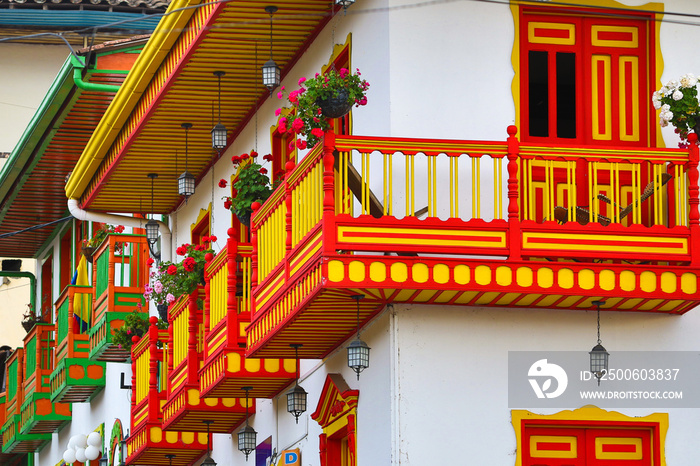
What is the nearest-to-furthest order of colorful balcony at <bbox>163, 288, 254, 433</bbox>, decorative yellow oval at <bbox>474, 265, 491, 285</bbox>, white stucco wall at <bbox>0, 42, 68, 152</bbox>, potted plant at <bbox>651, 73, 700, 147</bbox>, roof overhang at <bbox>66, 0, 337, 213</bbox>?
decorative yellow oval at <bbox>474, 265, 491, 285</bbox> → potted plant at <bbox>651, 73, 700, 147</bbox> → roof overhang at <bbox>66, 0, 337, 213</bbox> → colorful balcony at <bbox>163, 288, 254, 433</bbox> → white stucco wall at <bbox>0, 42, 68, 152</bbox>

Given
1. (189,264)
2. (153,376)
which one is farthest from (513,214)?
(153,376)

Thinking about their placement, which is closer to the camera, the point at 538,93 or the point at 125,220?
the point at 538,93

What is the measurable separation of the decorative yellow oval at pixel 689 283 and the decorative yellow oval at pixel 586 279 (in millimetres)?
832

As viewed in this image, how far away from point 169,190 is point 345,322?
9.50 meters

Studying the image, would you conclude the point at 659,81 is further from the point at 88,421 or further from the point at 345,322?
the point at 88,421

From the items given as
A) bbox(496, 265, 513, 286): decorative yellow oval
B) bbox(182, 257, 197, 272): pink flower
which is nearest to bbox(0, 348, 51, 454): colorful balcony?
bbox(182, 257, 197, 272): pink flower

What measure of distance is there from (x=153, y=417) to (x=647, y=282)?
9.04 meters

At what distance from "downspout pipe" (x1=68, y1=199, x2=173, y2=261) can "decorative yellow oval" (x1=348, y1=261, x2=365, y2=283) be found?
37.4ft

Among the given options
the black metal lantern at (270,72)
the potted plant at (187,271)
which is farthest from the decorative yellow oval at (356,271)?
the potted plant at (187,271)

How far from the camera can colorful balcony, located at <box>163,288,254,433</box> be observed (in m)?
19.0

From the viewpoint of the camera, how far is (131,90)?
20.7 metres

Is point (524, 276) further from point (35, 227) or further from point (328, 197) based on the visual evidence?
point (35, 227)

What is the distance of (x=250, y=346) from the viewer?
16266 mm

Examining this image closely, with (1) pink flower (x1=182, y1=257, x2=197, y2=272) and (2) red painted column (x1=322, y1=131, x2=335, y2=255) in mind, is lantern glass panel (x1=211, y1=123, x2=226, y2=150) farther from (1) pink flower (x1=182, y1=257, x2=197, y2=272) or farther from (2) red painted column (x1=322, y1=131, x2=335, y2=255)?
(2) red painted column (x1=322, y1=131, x2=335, y2=255)
